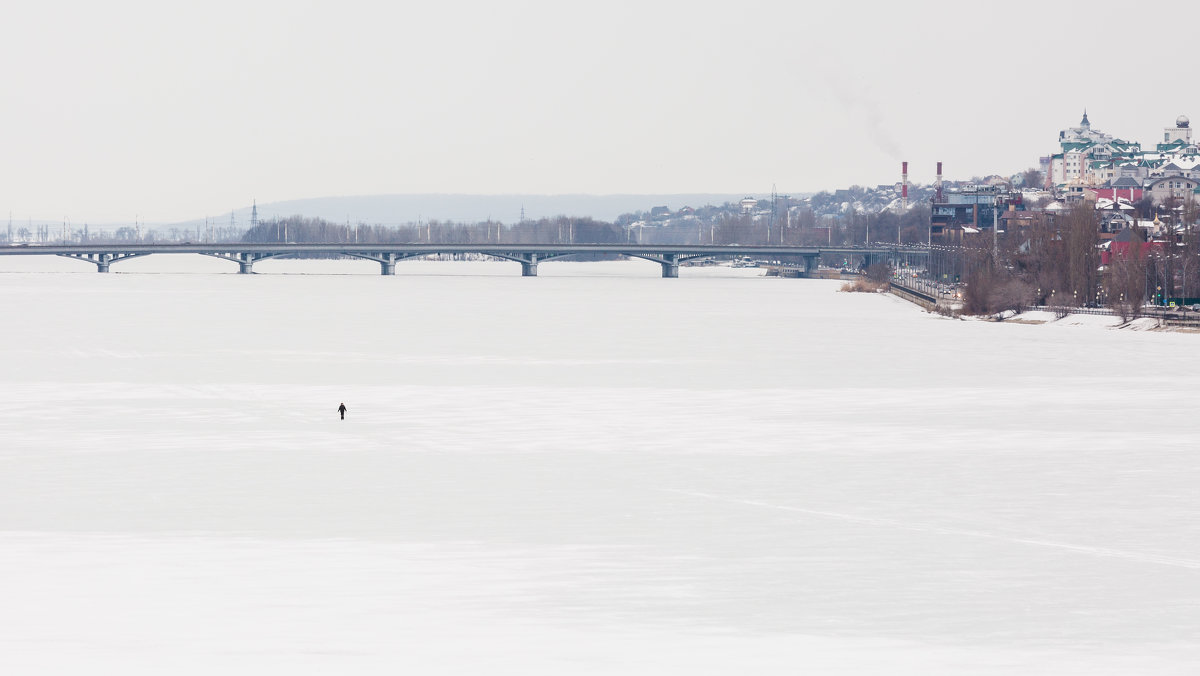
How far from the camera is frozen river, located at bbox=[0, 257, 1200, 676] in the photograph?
574 inches

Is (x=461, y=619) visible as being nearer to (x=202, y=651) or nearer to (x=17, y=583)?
(x=202, y=651)

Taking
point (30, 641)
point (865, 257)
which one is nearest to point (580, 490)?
point (30, 641)

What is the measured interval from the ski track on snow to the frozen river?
0.08 meters

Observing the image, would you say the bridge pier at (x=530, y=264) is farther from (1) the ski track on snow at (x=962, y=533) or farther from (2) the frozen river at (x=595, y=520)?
(1) the ski track on snow at (x=962, y=533)

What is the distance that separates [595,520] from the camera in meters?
21.5

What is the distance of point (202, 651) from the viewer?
1416cm

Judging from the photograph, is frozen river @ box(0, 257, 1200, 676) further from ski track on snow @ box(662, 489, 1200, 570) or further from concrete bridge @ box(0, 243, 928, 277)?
concrete bridge @ box(0, 243, 928, 277)

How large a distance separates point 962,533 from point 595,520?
16.7 ft

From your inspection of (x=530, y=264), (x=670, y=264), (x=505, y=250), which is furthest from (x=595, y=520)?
(x=530, y=264)

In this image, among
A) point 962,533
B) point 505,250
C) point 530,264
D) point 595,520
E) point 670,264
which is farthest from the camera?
point 530,264

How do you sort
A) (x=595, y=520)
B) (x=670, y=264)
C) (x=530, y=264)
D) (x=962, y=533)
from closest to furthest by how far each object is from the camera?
(x=962, y=533), (x=595, y=520), (x=670, y=264), (x=530, y=264)

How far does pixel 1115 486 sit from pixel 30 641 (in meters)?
17.6

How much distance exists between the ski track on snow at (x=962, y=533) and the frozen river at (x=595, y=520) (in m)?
0.08

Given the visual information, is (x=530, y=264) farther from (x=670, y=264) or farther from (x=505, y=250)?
(x=670, y=264)
